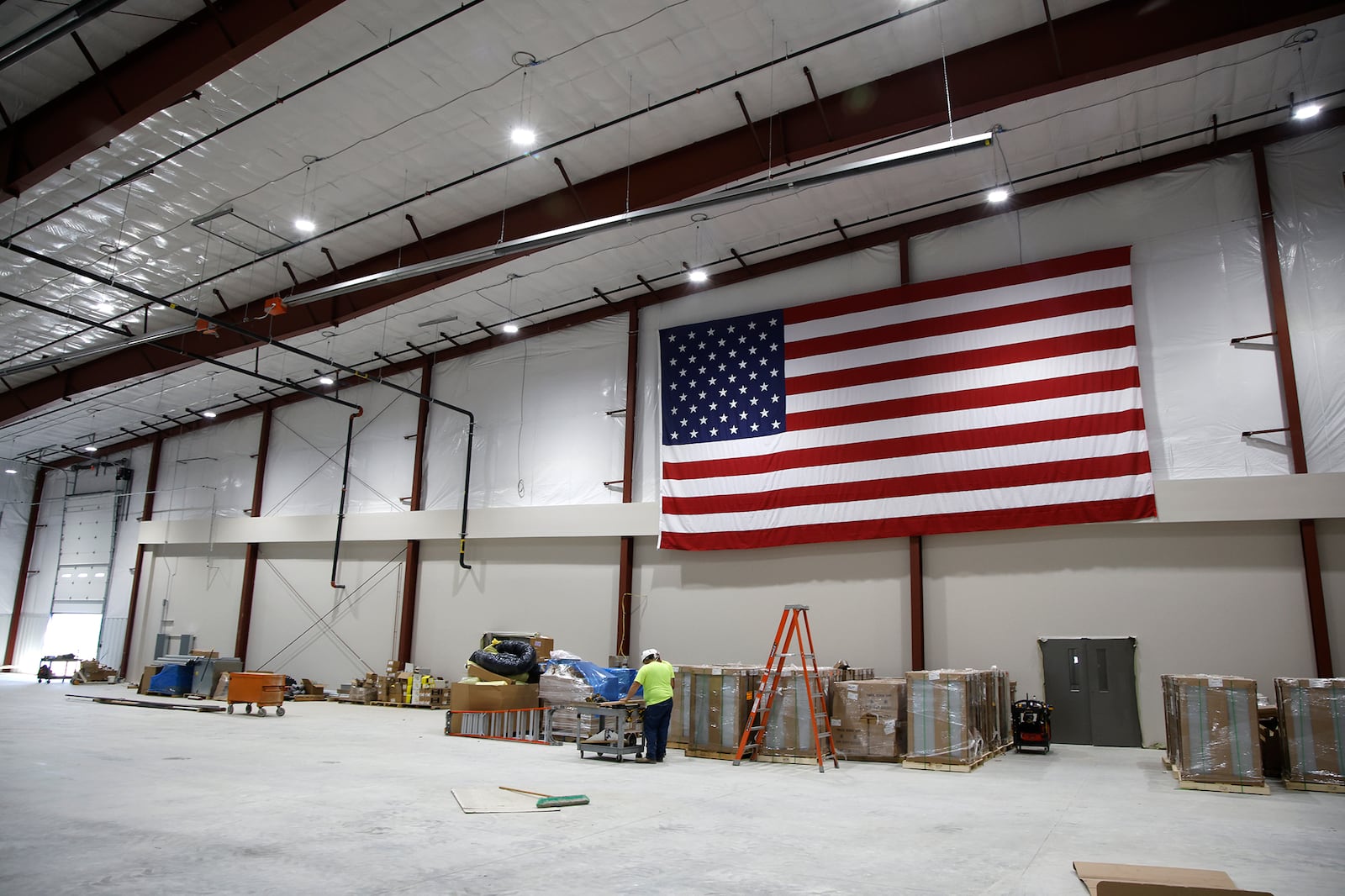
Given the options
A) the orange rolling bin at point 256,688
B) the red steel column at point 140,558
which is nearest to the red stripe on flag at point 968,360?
the orange rolling bin at point 256,688

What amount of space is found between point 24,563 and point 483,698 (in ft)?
81.7

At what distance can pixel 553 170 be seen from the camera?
1363cm

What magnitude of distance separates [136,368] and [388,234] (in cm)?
889

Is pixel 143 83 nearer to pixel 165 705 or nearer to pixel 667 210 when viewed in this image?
pixel 667 210

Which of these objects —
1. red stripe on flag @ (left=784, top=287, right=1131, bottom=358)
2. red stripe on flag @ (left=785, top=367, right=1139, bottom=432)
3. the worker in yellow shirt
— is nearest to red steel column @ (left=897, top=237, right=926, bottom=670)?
red stripe on flag @ (left=785, top=367, right=1139, bottom=432)

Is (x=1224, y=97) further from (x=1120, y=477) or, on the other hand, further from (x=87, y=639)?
(x=87, y=639)

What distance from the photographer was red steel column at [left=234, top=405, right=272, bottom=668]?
23125 millimetres

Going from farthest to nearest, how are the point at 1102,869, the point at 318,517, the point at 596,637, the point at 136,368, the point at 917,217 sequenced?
the point at 318,517, the point at 136,368, the point at 596,637, the point at 917,217, the point at 1102,869

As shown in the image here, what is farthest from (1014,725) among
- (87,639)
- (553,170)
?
(87,639)

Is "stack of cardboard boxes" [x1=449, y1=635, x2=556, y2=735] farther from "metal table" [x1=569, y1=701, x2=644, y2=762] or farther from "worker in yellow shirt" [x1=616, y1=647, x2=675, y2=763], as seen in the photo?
"worker in yellow shirt" [x1=616, y1=647, x2=675, y2=763]

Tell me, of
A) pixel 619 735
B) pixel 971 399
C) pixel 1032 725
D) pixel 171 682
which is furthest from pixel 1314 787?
pixel 171 682

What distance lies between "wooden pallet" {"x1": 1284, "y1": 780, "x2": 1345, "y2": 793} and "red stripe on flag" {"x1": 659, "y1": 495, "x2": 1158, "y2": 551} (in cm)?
466

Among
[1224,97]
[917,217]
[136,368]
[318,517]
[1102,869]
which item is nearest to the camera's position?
[1102,869]

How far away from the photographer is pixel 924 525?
46.5 ft
